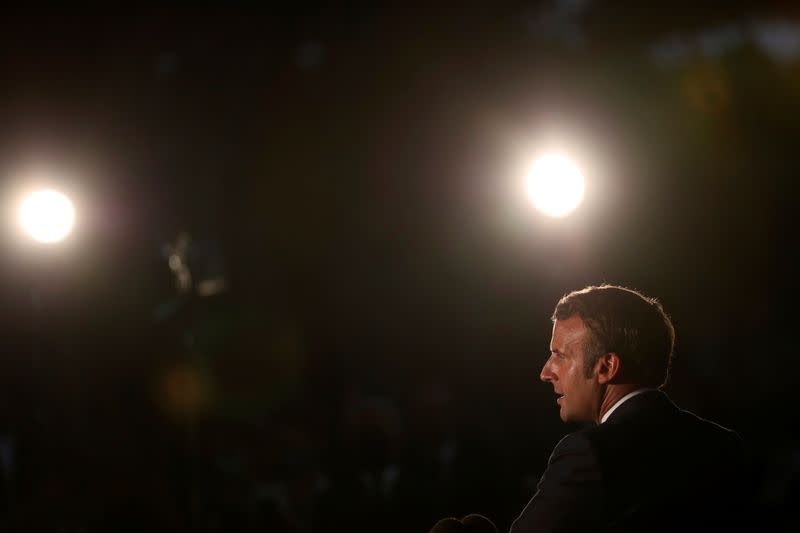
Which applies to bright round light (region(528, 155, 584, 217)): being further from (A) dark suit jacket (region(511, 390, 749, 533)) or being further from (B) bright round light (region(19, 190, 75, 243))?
(A) dark suit jacket (region(511, 390, 749, 533))

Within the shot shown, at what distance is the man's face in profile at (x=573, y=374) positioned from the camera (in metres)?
3.28

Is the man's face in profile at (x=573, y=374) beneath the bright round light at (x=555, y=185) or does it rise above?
beneath

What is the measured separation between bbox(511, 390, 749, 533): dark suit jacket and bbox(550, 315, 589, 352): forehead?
319 mm

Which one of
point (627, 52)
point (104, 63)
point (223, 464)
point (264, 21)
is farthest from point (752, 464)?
point (627, 52)

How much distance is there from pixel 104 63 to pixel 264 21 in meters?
3.55

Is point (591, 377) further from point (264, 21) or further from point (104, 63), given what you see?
point (264, 21)

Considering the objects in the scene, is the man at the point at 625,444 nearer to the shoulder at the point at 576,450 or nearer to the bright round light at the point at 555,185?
the shoulder at the point at 576,450

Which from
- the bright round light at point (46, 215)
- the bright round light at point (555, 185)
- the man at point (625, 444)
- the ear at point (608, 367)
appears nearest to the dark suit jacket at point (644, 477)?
the man at point (625, 444)

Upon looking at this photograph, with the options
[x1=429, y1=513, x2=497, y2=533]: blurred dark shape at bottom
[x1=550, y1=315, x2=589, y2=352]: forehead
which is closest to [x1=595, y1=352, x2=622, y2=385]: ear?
[x1=550, y1=315, x2=589, y2=352]: forehead

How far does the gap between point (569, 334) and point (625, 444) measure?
55 cm

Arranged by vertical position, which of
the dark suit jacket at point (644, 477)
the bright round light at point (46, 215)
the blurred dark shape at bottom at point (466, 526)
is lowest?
the blurred dark shape at bottom at point (466, 526)

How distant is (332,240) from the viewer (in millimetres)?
17719

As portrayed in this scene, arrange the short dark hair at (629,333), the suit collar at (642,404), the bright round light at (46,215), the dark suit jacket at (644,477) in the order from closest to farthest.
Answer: the dark suit jacket at (644,477)
the suit collar at (642,404)
the short dark hair at (629,333)
the bright round light at (46,215)

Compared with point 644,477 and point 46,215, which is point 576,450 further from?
point 46,215
